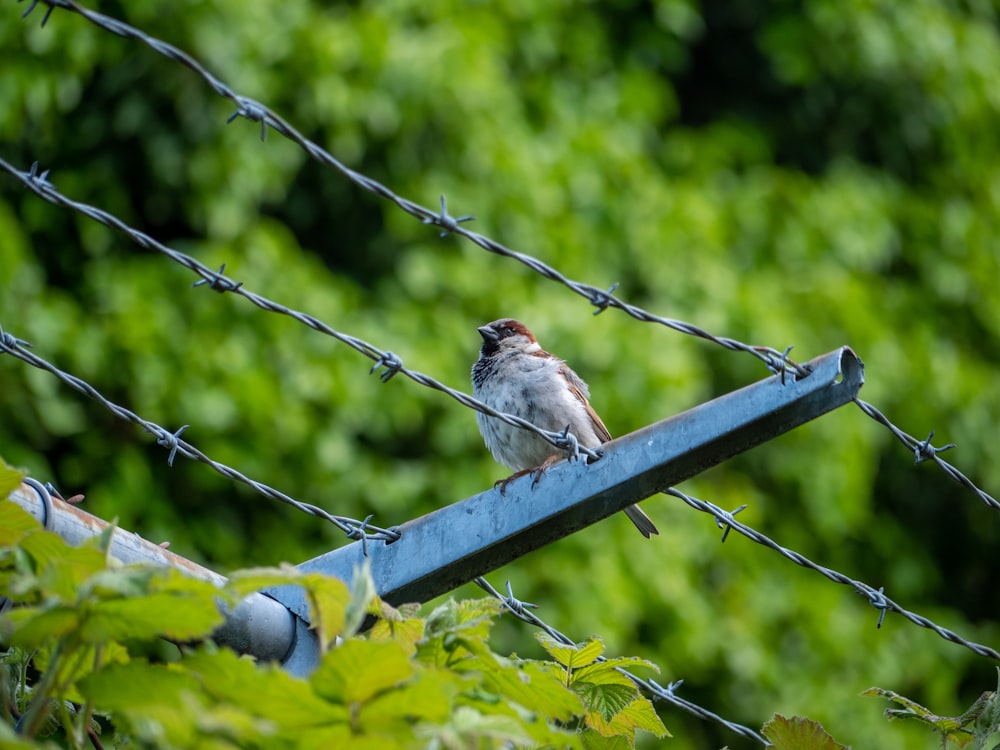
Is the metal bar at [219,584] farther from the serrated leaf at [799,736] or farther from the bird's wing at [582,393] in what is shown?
the bird's wing at [582,393]

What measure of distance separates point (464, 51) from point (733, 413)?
3.49m

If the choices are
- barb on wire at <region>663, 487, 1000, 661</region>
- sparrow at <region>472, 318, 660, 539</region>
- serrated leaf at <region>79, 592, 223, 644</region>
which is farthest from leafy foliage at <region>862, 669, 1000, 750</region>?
sparrow at <region>472, 318, 660, 539</region>

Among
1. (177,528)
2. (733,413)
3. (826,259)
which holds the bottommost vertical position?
(733,413)

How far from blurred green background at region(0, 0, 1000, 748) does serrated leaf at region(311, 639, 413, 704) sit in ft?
10.4

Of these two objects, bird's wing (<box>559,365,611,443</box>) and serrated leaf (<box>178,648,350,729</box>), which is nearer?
serrated leaf (<box>178,648,350,729</box>)

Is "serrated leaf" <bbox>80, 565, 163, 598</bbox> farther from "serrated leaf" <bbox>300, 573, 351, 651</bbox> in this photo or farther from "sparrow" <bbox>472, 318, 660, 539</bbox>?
"sparrow" <bbox>472, 318, 660, 539</bbox>

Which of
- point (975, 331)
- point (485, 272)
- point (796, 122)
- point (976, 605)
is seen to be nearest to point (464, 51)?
point (485, 272)

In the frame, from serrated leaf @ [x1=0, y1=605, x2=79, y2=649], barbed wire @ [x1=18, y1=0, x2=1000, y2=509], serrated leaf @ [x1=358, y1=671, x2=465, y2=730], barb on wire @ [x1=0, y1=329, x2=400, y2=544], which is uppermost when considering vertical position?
barbed wire @ [x1=18, y1=0, x2=1000, y2=509]

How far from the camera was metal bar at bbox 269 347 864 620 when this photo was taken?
2066mm

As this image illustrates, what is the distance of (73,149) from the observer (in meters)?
4.77

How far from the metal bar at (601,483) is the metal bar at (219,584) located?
13cm

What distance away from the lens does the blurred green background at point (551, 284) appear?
4480 millimetres

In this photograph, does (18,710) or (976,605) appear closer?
(18,710)

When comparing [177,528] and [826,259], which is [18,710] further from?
[826,259]
